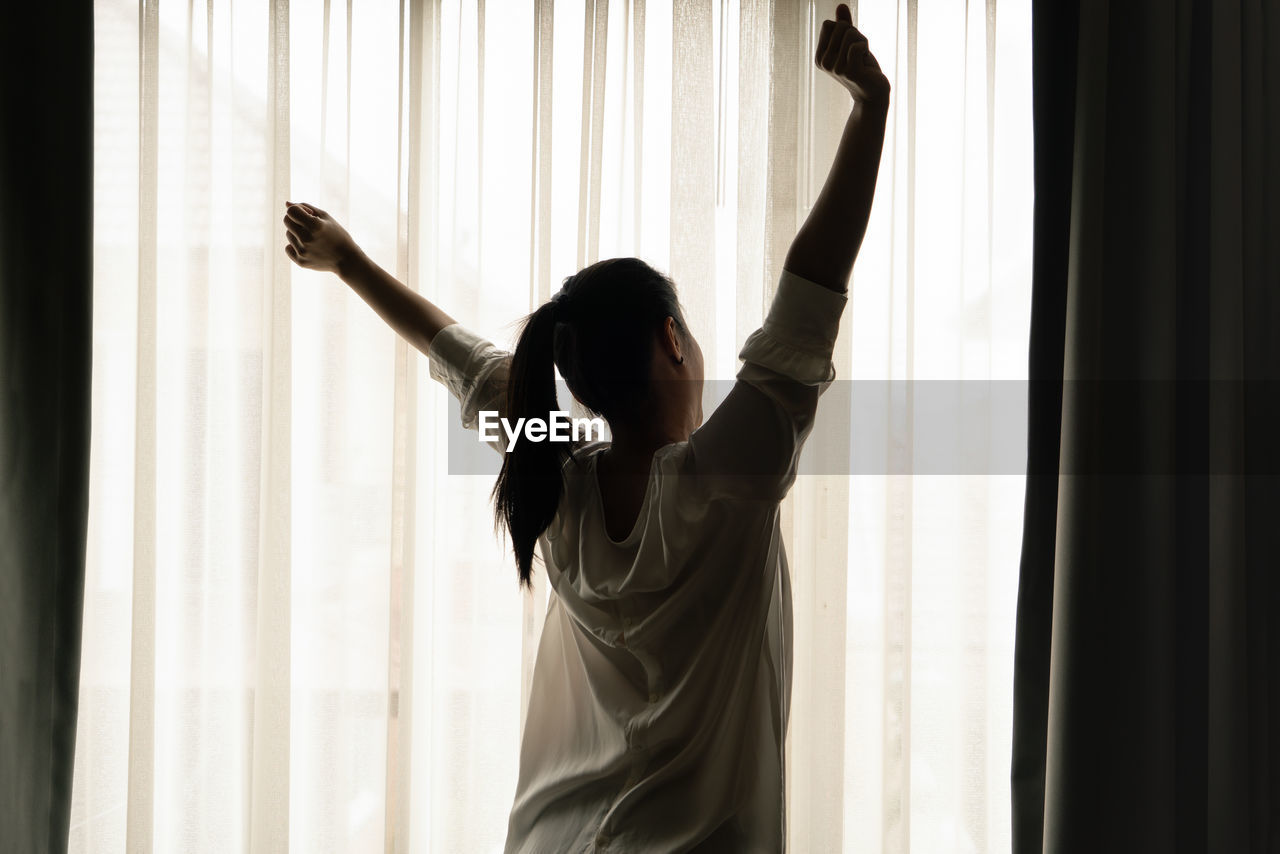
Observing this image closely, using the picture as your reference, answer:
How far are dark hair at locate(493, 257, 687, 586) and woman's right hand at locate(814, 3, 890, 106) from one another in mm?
279

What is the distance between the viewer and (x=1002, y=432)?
4.53ft

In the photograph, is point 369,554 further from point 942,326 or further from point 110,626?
point 942,326

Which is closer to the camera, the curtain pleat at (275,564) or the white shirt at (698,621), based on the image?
the white shirt at (698,621)

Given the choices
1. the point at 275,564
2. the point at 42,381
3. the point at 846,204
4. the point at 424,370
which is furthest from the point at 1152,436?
the point at 42,381

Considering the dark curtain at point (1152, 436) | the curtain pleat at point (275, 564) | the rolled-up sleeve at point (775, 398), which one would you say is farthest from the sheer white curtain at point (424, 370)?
the rolled-up sleeve at point (775, 398)

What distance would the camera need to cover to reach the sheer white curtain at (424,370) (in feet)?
4.54

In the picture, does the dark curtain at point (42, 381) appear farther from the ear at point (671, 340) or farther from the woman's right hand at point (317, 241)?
the ear at point (671, 340)

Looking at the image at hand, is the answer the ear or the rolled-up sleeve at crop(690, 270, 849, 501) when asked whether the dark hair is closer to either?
the ear

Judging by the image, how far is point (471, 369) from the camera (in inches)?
41.3

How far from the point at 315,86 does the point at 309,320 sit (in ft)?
1.48

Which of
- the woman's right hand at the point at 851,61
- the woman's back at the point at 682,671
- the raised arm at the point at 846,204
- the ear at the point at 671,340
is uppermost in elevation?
the woman's right hand at the point at 851,61

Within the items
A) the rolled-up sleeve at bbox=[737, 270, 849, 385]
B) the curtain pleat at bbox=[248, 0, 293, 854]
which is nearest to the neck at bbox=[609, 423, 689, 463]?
the rolled-up sleeve at bbox=[737, 270, 849, 385]

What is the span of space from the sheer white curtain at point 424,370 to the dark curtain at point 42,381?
90mm

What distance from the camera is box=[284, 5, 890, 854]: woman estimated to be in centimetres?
77
